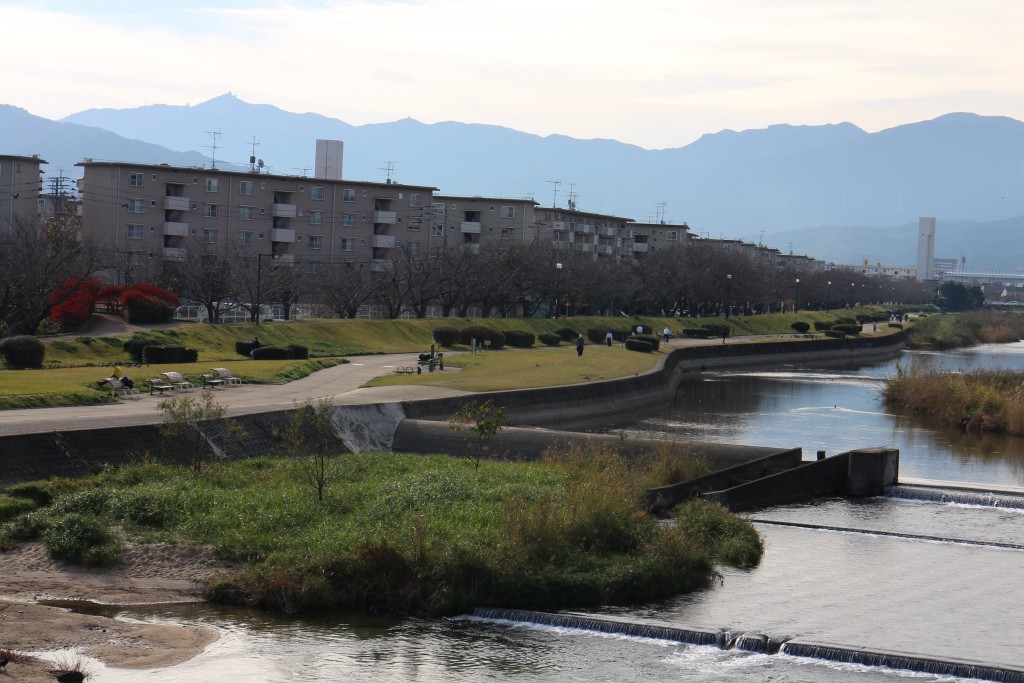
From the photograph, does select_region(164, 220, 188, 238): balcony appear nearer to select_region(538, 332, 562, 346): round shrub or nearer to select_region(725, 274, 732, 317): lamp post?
select_region(538, 332, 562, 346): round shrub

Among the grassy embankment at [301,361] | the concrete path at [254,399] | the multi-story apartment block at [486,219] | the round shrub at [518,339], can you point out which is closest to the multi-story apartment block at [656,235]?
the multi-story apartment block at [486,219]

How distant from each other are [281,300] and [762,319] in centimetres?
7039

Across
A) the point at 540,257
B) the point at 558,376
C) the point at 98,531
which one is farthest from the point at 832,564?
the point at 540,257

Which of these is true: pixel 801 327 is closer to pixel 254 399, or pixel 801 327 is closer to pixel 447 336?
pixel 447 336

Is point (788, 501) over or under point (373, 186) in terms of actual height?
under

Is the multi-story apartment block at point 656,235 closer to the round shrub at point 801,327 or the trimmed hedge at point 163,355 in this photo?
the round shrub at point 801,327

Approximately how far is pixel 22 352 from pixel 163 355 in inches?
235

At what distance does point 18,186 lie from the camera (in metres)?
85.9

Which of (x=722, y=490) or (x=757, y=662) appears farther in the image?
(x=722, y=490)

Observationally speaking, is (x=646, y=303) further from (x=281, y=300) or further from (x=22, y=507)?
(x=22, y=507)

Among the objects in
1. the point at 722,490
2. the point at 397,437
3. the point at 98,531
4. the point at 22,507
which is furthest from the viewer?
the point at 397,437

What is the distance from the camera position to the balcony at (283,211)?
100m

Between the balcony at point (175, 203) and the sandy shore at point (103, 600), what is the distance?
73.5 m

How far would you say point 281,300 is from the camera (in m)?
76.6
